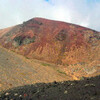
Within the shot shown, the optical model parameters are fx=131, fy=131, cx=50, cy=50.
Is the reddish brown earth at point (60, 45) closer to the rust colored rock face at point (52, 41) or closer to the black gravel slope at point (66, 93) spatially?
the rust colored rock face at point (52, 41)

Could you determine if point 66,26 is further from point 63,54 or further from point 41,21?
point 63,54

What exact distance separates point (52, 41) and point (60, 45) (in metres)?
3.17

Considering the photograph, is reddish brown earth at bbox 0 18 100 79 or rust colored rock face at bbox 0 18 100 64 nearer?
reddish brown earth at bbox 0 18 100 79

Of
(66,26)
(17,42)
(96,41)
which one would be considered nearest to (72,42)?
(96,41)

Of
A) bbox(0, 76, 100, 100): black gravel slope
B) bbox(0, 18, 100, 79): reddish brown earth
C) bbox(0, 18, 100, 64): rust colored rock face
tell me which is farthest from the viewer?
bbox(0, 18, 100, 64): rust colored rock face

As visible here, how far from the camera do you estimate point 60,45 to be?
40.0 metres

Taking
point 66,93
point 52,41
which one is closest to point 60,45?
point 52,41

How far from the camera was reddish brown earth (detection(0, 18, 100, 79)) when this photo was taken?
30938 millimetres

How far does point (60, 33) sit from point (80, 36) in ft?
22.0

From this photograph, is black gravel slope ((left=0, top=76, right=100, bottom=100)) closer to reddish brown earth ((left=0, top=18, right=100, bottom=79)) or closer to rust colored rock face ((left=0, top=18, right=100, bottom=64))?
reddish brown earth ((left=0, top=18, right=100, bottom=79))

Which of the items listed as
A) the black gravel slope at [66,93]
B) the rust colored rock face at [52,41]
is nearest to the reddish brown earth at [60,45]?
the rust colored rock face at [52,41]

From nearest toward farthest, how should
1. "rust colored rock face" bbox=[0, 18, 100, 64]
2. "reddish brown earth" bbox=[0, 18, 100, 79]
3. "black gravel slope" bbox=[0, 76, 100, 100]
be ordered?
"black gravel slope" bbox=[0, 76, 100, 100]
"reddish brown earth" bbox=[0, 18, 100, 79]
"rust colored rock face" bbox=[0, 18, 100, 64]

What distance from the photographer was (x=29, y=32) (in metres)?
47.2

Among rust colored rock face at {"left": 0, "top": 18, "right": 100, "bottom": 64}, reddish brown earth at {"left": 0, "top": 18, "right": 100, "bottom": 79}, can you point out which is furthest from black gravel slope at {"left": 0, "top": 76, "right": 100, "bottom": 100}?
rust colored rock face at {"left": 0, "top": 18, "right": 100, "bottom": 64}
